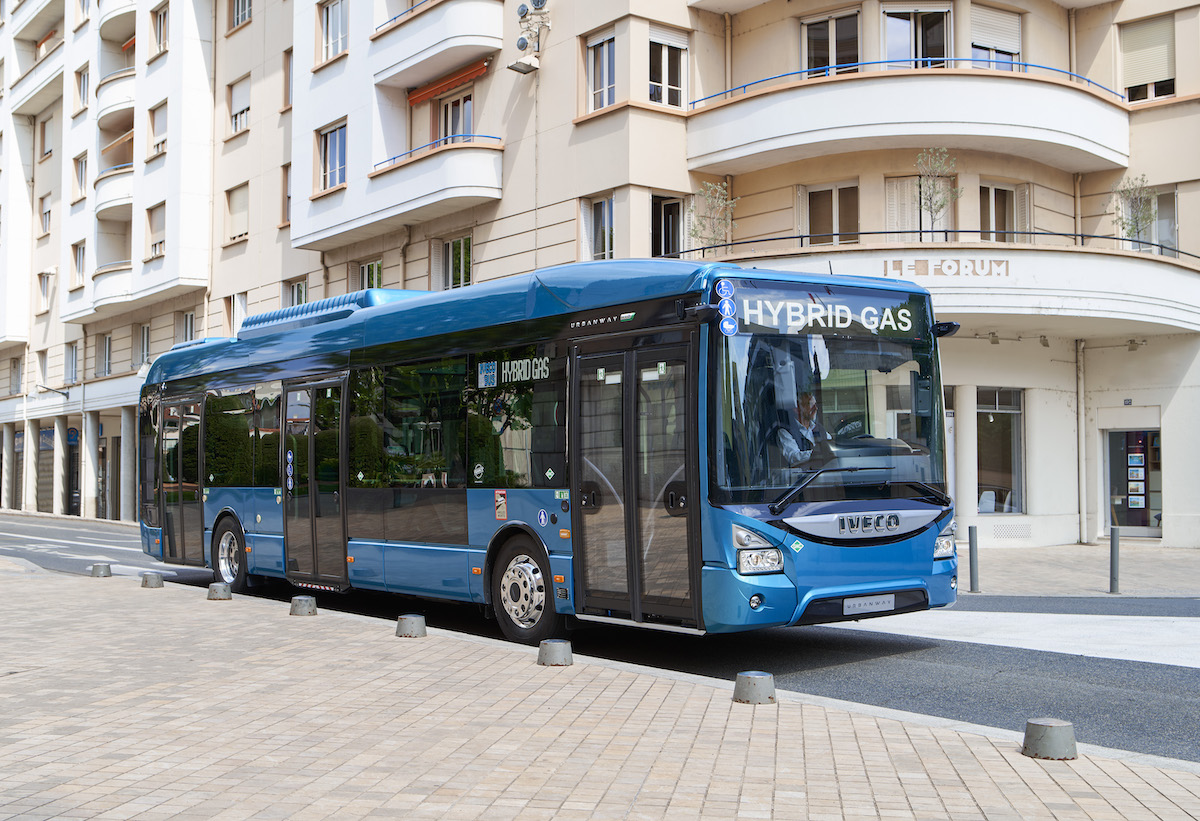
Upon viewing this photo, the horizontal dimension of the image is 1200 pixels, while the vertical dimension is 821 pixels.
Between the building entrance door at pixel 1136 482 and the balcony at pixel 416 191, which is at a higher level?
the balcony at pixel 416 191

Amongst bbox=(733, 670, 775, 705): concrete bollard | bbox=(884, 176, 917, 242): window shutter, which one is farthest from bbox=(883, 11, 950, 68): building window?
bbox=(733, 670, 775, 705): concrete bollard

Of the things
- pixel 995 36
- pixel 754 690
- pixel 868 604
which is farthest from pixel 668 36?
pixel 754 690

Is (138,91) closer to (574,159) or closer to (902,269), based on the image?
(574,159)

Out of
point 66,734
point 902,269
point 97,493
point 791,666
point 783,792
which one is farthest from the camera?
point 97,493

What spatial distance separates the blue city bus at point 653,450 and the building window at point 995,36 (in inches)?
562

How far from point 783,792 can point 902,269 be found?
1569 centimetres

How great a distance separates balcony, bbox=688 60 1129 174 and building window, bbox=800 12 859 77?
479 mm

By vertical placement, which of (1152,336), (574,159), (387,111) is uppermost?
(387,111)

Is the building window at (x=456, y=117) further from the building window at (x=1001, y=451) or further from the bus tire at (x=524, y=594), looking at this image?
the bus tire at (x=524, y=594)

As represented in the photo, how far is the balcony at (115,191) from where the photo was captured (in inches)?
1619

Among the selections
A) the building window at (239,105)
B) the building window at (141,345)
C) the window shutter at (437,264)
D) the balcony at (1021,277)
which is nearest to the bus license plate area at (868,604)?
the balcony at (1021,277)

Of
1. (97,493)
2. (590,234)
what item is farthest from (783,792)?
(97,493)

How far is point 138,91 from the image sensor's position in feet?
132

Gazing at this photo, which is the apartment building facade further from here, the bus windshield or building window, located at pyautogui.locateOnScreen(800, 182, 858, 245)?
the bus windshield
